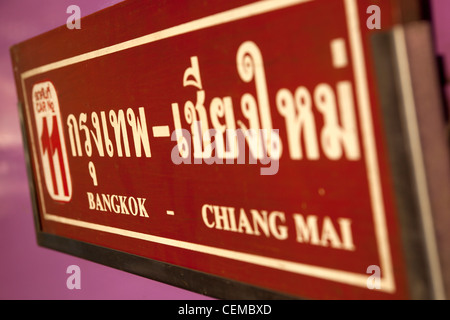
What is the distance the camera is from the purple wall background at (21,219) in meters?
1.31

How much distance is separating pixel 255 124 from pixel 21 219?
3.60 ft

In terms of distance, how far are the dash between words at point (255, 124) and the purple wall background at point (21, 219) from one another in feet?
1.73

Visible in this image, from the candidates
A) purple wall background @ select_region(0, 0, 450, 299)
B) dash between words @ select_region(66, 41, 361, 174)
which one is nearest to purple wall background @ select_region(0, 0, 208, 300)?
purple wall background @ select_region(0, 0, 450, 299)

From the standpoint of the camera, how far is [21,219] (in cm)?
153

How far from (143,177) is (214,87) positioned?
10.3 inches

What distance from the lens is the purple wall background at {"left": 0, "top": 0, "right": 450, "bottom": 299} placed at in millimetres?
1307

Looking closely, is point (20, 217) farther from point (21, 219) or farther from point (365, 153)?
point (365, 153)

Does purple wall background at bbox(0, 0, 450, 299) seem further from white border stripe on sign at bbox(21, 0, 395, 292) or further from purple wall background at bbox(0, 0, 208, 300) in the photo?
white border stripe on sign at bbox(21, 0, 395, 292)

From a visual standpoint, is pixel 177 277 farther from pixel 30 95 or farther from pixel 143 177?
pixel 30 95

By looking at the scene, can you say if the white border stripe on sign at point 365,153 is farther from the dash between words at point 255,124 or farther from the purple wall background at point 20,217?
the purple wall background at point 20,217

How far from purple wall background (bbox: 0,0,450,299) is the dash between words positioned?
528 mm

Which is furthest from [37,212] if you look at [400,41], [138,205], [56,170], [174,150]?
[400,41]

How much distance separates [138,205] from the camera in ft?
3.06

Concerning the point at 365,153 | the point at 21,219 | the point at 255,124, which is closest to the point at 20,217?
the point at 21,219
